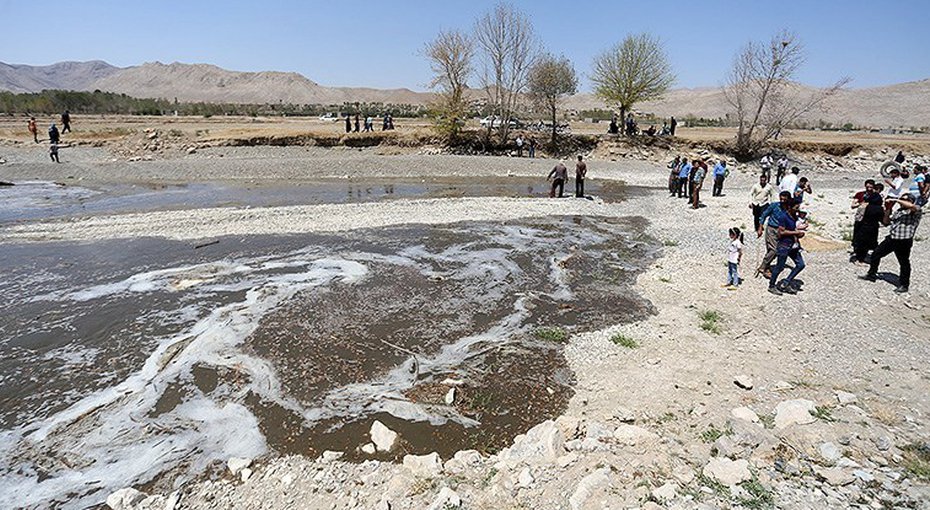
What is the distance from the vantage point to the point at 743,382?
6.80 metres

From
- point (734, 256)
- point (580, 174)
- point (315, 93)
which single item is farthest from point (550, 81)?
point (315, 93)

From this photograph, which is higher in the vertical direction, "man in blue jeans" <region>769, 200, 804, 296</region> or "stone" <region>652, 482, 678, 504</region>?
"man in blue jeans" <region>769, 200, 804, 296</region>

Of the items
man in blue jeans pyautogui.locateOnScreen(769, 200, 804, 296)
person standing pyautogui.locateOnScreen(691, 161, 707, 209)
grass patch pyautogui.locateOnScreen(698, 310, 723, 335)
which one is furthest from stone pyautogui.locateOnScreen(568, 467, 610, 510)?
person standing pyautogui.locateOnScreen(691, 161, 707, 209)

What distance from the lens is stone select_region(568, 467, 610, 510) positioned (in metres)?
4.59

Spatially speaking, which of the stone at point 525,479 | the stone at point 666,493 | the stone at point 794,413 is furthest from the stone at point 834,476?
the stone at point 525,479

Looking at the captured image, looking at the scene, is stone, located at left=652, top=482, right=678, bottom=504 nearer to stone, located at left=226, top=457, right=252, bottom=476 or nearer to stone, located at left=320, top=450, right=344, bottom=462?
→ stone, located at left=320, top=450, right=344, bottom=462

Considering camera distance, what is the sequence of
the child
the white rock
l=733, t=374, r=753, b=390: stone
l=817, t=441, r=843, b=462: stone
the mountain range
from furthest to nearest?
the mountain range < the child < l=733, t=374, r=753, b=390: stone < the white rock < l=817, t=441, r=843, b=462: stone

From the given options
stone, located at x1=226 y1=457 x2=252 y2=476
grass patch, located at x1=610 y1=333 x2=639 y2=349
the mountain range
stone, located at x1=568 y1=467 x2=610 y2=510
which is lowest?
stone, located at x1=226 y1=457 x2=252 y2=476

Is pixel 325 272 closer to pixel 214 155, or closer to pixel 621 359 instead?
pixel 621 359

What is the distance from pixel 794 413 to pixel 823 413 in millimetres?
332

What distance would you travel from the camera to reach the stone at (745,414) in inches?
231

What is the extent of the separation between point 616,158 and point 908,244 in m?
31.4

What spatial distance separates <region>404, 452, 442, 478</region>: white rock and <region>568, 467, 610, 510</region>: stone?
147cm

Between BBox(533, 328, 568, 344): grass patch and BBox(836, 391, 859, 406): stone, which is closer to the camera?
BBox(836, 391, 859, 406): stone
